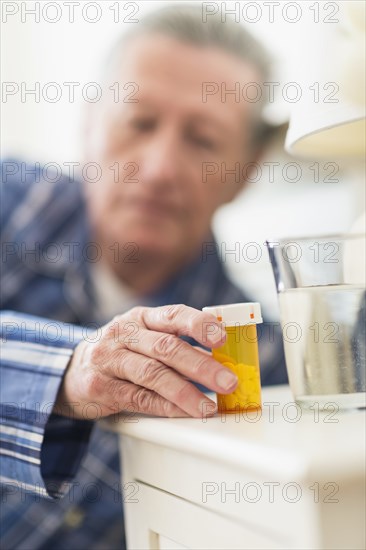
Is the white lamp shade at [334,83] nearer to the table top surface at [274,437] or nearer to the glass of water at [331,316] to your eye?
the glass of water at [331,316]

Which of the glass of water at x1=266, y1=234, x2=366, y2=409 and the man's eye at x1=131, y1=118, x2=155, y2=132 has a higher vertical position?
the man's eye at x1=131, y1=118, x2=155, y2=132

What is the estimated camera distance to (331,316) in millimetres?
530

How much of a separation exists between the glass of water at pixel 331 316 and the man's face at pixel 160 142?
2.60 ft

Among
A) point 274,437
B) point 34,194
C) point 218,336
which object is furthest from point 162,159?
point 274,437

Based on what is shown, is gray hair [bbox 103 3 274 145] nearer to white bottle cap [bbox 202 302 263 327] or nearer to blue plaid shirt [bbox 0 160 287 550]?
blue plaid shirt [bbox 0 160 287 550]

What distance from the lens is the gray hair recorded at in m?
1.32

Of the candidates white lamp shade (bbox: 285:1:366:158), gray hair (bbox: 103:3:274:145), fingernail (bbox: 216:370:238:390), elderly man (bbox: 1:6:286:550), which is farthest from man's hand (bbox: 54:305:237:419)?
gray hair (bbox: 103:3:274:145)

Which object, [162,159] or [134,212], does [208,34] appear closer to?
[162,159]

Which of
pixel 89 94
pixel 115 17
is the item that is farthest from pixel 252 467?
pixel 115 17

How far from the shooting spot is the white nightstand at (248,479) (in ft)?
1.38

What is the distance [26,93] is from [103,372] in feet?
3.56

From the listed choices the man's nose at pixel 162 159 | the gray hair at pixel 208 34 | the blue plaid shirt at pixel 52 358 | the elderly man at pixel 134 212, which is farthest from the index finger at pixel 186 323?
the gray hair at pixel 208 34

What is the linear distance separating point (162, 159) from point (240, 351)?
770 millimetres

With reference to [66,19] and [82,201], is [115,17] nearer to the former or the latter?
[66,19]
